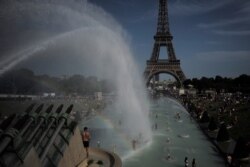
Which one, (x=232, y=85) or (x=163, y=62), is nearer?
(x=232, y=85)

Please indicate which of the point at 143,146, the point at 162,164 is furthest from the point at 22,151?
the point at 143,146

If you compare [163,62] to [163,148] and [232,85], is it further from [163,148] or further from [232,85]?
[163,148]

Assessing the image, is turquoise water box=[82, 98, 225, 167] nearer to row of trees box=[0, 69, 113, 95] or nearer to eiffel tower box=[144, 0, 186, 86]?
row of trees box=[0, 69, 113, 95]

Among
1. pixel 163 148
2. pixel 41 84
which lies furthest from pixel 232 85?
pixel 163 148

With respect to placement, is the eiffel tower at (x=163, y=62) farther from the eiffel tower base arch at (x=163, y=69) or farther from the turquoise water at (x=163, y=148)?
the turquoise water at (x=163, y=148)

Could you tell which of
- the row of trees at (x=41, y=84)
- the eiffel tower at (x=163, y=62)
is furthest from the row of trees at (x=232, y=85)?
the row of trees at (x=41, y=84)

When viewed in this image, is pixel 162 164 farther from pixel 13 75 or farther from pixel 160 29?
pixel 160 29

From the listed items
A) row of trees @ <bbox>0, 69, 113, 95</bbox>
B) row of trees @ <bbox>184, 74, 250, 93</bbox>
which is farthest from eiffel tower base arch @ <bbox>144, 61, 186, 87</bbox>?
row of trees @ <bbox>0, 69, 113, 95</bbox>

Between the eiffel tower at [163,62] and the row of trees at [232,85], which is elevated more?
the eiffel tower at [163,62]
